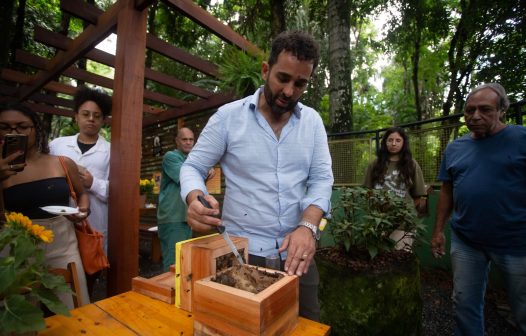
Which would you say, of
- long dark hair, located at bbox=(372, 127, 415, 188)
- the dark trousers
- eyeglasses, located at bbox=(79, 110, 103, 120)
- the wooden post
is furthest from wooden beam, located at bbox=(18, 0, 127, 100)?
long dark hair, located at bbox=(372, 127, 415, 188)

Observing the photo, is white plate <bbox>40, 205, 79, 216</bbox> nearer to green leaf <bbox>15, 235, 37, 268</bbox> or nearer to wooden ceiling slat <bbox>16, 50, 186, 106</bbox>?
green leaf <bbox>15, 235, 37, 268</bbox>

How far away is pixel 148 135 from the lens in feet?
25.8

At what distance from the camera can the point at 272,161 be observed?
5.55ft

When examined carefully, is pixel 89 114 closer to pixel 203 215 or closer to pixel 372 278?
pixel 203 215

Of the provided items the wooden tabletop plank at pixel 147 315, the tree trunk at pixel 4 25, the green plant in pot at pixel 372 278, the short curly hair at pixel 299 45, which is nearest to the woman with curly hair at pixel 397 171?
the green plant in pot at pixel 372 278

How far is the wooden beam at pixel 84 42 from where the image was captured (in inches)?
123

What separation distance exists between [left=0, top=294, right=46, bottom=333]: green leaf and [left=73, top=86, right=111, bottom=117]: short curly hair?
2.59 m

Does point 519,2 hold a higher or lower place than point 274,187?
higher

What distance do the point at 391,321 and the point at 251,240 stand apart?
1736mm

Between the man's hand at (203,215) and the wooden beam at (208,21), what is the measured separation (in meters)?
2.65

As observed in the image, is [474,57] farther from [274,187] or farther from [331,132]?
[274,187]

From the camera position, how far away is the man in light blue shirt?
1614 millimetres

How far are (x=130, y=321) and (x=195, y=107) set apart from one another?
523cm

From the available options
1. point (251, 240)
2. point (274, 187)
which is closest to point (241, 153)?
point (274, 187)
